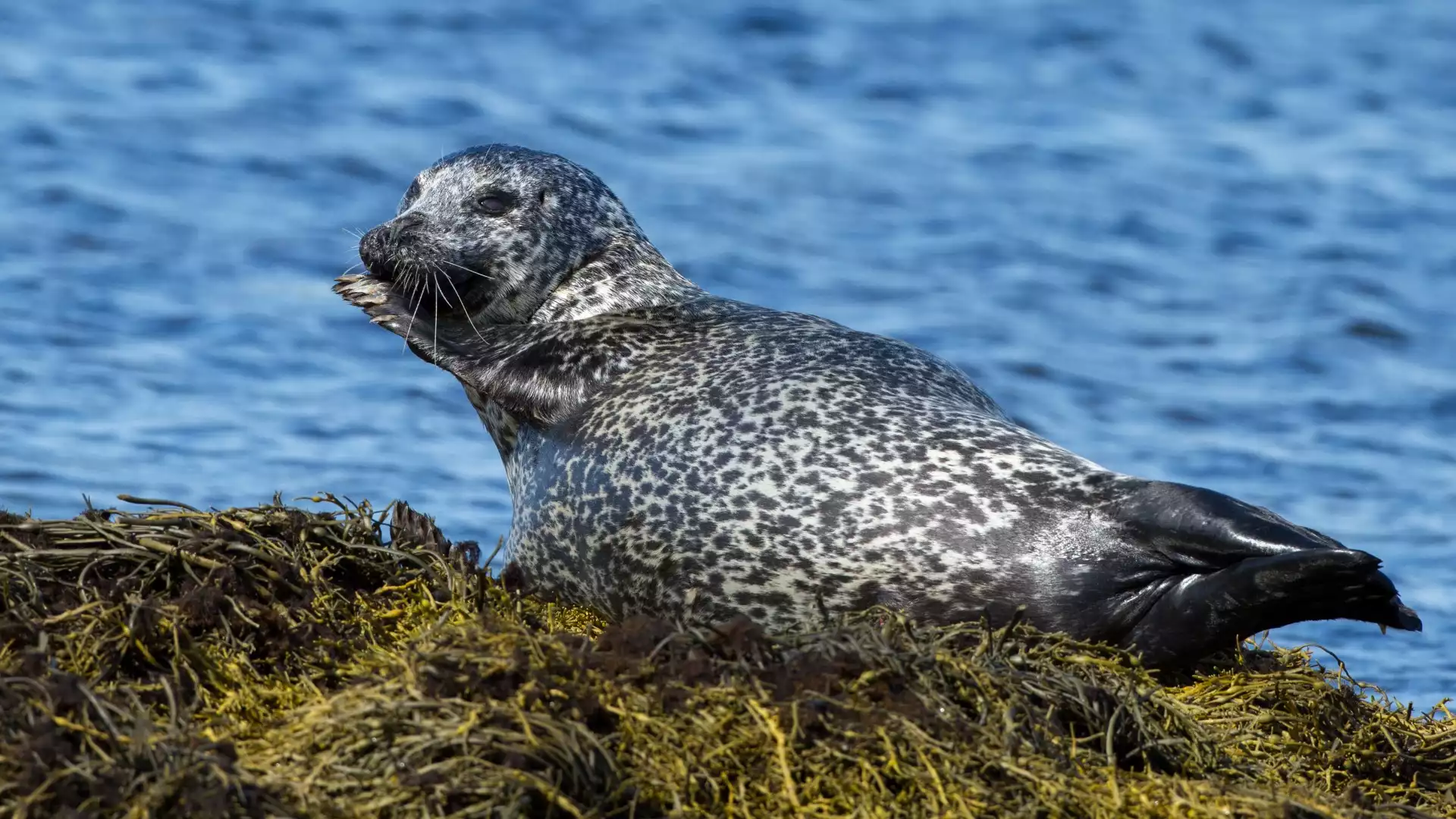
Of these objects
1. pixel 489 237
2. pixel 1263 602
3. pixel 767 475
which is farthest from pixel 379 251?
pixel 1263 602

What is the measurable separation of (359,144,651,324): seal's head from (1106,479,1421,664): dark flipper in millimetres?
2698

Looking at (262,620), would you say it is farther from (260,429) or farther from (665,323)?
(260,429)

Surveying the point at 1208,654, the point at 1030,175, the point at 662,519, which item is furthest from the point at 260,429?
the point at 1030,175

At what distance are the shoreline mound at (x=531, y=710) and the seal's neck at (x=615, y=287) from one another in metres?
1.84

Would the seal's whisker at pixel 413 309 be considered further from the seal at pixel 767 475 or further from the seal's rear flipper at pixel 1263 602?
the seal's rear flipper at pixel 1263 602

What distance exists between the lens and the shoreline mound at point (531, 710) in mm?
4453

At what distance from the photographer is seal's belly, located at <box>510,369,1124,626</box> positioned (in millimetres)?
6129

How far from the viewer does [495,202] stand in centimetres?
791

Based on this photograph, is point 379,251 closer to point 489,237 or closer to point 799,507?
point 489,237

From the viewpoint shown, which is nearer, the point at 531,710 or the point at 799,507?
the point at 531,710

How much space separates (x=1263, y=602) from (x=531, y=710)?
2301mm

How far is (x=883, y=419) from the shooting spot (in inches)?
260

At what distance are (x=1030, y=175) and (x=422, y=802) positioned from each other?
564 inches

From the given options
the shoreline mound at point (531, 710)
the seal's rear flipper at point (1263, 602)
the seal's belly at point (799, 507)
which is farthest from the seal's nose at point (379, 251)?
the seal's rear flipper at point (1263, 602)
